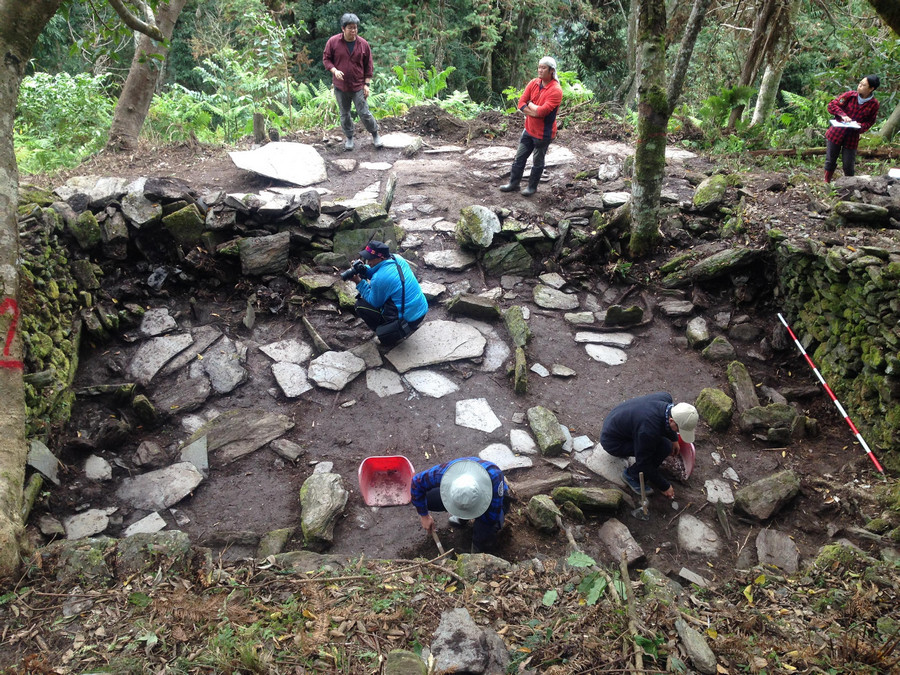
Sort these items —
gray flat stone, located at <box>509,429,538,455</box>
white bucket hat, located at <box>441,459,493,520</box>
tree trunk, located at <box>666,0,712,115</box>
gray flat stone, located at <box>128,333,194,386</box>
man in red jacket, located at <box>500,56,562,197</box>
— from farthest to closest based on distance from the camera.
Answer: man in red jacket, located at <box>500,56,562,197</box> < tree trunk, located at <box>666,0,712,115</box> < gray flat stone, located at <box>128,333,194,386</box> < gray flat stone, located at <box>509,429,538,455</box> < white bucket hat, located at <box>441,459,493,520</box>

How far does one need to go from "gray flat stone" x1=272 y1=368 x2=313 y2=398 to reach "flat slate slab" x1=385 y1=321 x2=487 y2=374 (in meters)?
0.96

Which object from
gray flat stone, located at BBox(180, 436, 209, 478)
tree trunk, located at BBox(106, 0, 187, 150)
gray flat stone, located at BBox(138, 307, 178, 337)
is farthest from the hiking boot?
tree trunk, located at BBox(106, 0, 187, 150)

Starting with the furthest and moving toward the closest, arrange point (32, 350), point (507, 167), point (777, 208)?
point (507, 167)
point (777, 208)
point (32, 350)

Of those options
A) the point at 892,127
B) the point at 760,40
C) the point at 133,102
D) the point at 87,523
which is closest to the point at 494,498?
the point at 87,523

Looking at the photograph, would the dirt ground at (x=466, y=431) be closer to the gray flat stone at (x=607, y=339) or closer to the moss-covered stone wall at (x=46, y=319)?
the gray flat stone at (x=607, y=339)

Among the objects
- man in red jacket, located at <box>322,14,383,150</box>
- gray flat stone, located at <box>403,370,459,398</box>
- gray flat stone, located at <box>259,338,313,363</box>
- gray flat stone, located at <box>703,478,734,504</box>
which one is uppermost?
man in red jacket, located at <box>322,14,383,150</box>

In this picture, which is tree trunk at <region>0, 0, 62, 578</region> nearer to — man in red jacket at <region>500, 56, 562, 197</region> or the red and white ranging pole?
man in red jacket at <region>500, 56, 562, 197</region>

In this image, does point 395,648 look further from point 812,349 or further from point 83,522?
point 812,349

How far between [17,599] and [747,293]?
748cm

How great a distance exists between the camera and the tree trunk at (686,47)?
6066mm

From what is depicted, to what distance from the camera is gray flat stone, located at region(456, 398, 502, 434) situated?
561cm

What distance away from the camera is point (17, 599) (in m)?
3.12

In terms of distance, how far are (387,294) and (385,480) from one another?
2005mm

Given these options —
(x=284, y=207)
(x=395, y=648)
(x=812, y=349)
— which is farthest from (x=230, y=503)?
(x=812, y=349)
